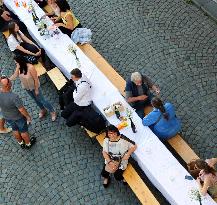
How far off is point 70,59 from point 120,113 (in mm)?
1845

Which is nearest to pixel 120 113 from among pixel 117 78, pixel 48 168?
pixel 117 78

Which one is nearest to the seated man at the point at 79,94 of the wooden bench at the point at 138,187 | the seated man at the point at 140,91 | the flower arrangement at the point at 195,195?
the seated man at the point at 140,91

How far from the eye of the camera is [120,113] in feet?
29.2

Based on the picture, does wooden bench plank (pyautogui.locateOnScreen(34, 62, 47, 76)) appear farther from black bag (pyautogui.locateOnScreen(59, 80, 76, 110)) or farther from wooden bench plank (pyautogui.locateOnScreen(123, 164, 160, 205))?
wooden bench plank (pyautogui.locateOnScreen(123, 164, 160, 205))

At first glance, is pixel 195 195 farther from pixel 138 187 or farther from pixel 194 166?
pixel 138 187

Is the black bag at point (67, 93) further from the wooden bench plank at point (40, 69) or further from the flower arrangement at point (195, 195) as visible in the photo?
the flower arrangement at point (195, 195)

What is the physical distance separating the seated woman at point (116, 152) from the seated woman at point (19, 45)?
3140 mm

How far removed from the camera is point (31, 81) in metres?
9.02

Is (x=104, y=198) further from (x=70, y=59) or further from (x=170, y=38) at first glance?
(x=170, y=38)

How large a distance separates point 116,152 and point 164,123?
3.34 feet

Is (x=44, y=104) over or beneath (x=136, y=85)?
beneath

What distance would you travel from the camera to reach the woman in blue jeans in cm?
885

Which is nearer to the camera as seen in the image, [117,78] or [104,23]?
[117,78]

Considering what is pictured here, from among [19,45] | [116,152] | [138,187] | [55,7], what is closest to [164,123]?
[116,152]
